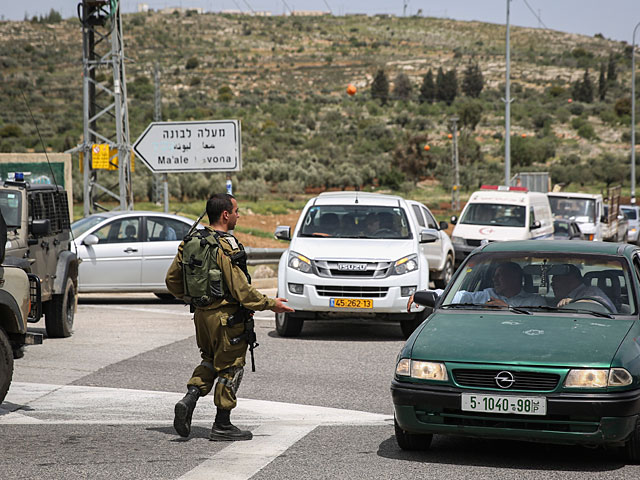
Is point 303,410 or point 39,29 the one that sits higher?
point 39,29

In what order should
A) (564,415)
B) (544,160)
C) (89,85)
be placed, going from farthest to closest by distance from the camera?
1. (544,160)
2. (89,85)
3. (564,415)

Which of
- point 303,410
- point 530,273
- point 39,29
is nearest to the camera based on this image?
point 530,273

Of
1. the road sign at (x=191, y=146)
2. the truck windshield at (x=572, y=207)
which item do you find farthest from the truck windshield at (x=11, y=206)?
the truck windshield at (x=572, y=207)

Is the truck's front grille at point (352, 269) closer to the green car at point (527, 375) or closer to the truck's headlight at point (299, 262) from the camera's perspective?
the truck's headlight at point (299, 262)

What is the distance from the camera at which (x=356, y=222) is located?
552 inches

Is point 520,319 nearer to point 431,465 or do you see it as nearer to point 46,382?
point 431,465

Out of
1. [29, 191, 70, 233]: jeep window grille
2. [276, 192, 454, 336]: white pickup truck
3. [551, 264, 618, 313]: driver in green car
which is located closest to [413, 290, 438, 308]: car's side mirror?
[551, 264, 618, 313]: driver in green car

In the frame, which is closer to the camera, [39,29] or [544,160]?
[544,160]

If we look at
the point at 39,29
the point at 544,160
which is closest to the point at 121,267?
the point at 544,160

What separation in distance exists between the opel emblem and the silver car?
11.5m

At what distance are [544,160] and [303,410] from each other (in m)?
70.9

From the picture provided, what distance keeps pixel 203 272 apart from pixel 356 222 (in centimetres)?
759

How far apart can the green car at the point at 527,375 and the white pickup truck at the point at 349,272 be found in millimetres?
5480

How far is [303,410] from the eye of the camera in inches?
322
